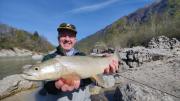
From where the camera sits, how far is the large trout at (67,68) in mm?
3593

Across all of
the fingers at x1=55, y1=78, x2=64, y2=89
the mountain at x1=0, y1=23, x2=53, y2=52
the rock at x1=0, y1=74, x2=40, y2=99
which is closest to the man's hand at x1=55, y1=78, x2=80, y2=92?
the fingers at x1=55, y1=78, x2=64, y2=89

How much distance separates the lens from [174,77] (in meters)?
9.53

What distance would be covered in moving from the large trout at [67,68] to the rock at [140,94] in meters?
2.89

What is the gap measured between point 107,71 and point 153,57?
10.3m

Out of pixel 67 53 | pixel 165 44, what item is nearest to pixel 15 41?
pixel 165 44

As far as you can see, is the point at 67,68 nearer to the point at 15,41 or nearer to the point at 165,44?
the point at 165,44

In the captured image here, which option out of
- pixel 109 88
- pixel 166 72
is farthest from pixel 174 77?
pixel 109 88

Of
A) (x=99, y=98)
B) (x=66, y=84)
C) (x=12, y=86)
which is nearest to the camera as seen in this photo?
(x=66, y=84)

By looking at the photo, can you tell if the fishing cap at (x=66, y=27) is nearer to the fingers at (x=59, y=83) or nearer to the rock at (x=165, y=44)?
the fingers at (x=59, y=83)

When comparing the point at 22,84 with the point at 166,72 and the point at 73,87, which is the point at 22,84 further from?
the point at 73,87

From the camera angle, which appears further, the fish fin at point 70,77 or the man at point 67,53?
the man at point 67,53

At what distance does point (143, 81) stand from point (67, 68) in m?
7.04

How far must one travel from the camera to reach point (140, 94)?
7.16 metres

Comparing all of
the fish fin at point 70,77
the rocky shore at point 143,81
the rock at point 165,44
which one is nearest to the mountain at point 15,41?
the rock at point 165,44
